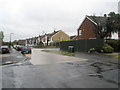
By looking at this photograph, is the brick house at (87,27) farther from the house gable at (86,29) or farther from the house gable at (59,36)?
the house gable at (59,36)

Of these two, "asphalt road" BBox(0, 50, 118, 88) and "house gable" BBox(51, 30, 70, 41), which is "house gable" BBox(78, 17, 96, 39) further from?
"house gable" BBox(51, 30, 70, 41)

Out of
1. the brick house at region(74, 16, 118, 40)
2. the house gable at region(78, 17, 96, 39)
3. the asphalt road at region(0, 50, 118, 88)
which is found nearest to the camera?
the asphalt road at region(0, 50, 118, 88)

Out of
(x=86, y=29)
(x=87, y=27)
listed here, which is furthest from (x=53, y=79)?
(x=86, y=29)

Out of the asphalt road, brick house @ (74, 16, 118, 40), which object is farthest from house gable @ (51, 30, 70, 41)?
the asphalt road

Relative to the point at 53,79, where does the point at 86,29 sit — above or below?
above

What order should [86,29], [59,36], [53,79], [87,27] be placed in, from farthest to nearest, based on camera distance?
[59,36] < [86,29] < [87,27] < [53,79]

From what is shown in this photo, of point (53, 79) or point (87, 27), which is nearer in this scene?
point (53, 79)

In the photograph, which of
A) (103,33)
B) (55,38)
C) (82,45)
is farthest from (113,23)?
(55,38)

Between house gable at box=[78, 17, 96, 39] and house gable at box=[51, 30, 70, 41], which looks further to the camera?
house gable at box=[51, 30, 70, 41]

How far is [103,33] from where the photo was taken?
22.9 meters

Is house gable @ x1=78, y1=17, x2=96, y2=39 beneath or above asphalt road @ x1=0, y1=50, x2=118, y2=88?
above

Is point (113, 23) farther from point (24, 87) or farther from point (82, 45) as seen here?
point (24, 87)

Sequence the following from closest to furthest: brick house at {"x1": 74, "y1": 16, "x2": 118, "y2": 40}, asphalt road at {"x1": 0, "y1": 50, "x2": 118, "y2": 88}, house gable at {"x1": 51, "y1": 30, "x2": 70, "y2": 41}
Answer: asphalt road at {"x1": 0, "y1": 50, "x2": 118, "y2": 88} → brick house at {"x1": 74, "y1": 16, "x2": 118, "y2": 40} → house gable at {"x1": 51, "y1": 30, "x2": 70, "y2": 41}

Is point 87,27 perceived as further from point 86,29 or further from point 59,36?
point 59,36
